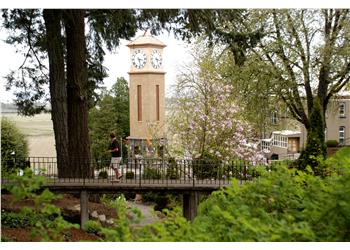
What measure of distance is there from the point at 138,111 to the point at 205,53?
99 centimetres

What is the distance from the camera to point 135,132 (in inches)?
196

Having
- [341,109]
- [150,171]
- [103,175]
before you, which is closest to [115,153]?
[103,175]

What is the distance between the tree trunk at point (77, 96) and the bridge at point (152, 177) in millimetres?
96

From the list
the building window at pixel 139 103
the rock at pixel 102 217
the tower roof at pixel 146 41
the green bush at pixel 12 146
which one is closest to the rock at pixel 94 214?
the rock at pixel 102 217

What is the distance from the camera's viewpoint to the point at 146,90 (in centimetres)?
494

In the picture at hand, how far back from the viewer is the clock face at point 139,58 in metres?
4.89

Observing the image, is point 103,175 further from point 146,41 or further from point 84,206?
point 146,41

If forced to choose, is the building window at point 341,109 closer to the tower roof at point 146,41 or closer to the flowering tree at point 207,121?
the flowering tree at point 207,121

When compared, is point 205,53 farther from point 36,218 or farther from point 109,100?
point 36,218

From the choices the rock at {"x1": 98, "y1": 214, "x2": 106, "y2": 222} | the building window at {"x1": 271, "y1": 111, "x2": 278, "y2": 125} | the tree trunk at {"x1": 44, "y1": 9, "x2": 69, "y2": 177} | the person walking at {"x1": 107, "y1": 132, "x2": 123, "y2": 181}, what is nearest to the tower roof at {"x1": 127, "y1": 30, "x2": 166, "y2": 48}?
the tree trunk at {"x1": 44, "y1": 9, "x2": 69, "y2": 177}

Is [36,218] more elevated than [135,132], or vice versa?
[135,132]

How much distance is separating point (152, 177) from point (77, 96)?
957 millimetres
